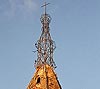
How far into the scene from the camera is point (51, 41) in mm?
19297

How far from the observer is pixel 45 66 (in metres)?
18.1

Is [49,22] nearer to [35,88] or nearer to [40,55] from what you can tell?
[40,55]

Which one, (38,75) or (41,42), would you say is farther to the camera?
(41,42)

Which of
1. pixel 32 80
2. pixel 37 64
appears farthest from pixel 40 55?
pixel 32 80

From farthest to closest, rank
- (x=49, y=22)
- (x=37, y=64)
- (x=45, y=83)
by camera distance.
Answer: (x=49, y=22) < (x=37, y=64) < (x=45, y=83)

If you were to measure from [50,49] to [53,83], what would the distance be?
8.17ft

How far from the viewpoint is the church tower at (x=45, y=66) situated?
17.1m

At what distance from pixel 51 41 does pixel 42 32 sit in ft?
2.50

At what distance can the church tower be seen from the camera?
17109 millimetres

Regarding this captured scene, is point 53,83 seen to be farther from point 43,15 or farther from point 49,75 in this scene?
point 43,15

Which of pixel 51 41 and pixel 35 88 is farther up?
pixel 51 41

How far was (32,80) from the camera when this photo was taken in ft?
57.7

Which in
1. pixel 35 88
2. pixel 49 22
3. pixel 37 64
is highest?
pixel 49 22

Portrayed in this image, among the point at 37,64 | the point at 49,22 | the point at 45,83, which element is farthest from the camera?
the point at 49,22
